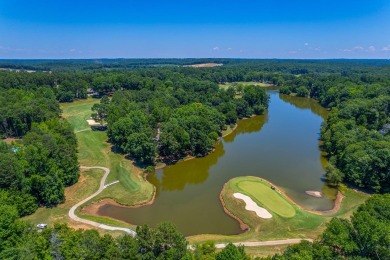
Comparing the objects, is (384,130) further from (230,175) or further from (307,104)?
(307,104)

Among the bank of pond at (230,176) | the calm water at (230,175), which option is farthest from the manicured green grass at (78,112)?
the calm water at (230,175)

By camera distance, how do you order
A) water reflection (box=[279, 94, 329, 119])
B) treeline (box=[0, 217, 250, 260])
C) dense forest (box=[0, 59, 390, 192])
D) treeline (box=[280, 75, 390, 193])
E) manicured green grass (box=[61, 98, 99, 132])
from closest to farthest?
treeline (box=[0, 217, 250, 260]), treeline (box=[280, 75, 390, 193]), dense forest (box=[0, 59, 390, 192]), manicured green grass (box=[61, 98, 99, 132]), water reflection (box=[279, 94, 329, 119])

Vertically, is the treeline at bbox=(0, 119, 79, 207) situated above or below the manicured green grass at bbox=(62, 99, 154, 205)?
above

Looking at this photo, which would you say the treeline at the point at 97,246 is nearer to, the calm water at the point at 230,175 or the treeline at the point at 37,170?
the treeline at the point at 37,170

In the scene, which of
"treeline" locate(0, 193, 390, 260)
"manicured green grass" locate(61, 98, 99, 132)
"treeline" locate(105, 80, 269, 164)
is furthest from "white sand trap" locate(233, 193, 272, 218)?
"manicured green grass" locate(61, 98, 99, 132)

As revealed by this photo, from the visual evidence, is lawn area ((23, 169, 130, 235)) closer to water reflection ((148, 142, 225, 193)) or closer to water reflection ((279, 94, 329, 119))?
water reflection ((148, 142, 225, 193))
